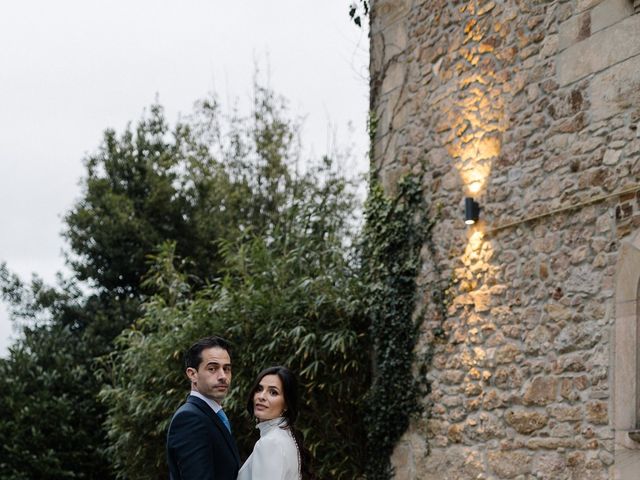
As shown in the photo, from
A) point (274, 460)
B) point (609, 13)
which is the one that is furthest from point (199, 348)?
point (609, 13)

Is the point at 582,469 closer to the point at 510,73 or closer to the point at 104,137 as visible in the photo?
the point at 510,73

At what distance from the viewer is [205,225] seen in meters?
15.8

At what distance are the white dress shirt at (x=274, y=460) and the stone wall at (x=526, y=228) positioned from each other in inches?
108

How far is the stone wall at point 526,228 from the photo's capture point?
19.9 feet

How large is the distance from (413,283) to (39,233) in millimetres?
11218

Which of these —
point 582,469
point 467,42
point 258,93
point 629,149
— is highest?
point 258,93

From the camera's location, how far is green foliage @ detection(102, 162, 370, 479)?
8.91 metres

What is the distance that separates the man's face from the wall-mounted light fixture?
3.83 meters

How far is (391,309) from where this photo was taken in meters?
8.39

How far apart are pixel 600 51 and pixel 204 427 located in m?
3.93

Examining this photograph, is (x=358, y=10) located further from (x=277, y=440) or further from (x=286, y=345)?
(x=277, y=440)

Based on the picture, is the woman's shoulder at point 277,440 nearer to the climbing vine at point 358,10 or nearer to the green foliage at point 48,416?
the climbing vine at point 358,10

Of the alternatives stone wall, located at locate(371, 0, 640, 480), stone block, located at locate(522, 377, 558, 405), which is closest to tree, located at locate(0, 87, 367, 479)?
stone wall, located at locate(371, 0, 640, 480)

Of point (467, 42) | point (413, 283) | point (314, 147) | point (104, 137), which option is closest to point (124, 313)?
point (104, 137)
